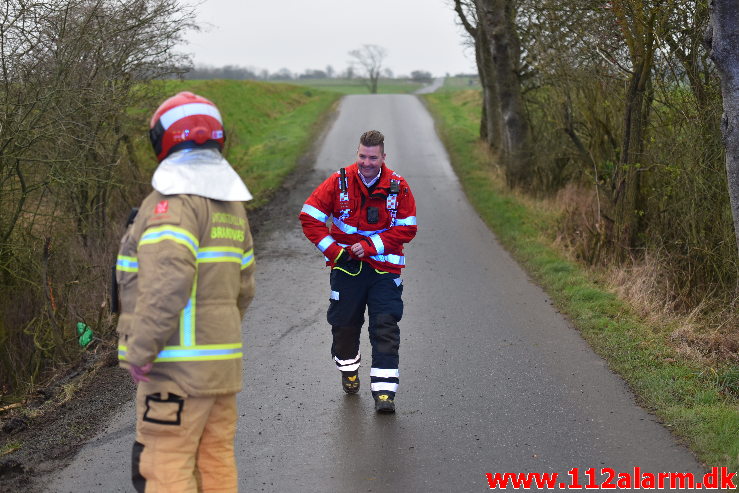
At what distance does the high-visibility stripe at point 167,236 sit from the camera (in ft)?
12.0

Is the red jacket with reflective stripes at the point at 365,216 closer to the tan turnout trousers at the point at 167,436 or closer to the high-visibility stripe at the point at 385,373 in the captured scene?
the high-visibility stripe at the point at 385,373


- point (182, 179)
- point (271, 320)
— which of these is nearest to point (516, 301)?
point (271, 320)

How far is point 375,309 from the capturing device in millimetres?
6281

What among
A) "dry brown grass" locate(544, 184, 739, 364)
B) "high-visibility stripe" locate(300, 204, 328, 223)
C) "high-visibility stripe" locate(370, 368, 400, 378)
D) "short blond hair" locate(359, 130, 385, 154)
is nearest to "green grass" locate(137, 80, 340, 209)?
"dry brown grass" locate(544, 184, 739, 364)

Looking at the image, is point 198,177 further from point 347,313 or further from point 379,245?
point 347,313

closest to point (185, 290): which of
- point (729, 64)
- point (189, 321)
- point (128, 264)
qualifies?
point (189, 321)

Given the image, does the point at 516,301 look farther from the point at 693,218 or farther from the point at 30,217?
the point at 30,217

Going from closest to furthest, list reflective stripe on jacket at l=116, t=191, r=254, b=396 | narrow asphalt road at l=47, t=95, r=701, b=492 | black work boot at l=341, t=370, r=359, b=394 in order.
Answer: reflective stripe on jacket at l=116, t=191, r=254, b=396, narrow asphalt road at l=47, t=95, r=701, b=492, black work boot at l=341, t=370, r=359, b=394

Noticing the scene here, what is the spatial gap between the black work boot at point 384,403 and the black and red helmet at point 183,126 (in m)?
2.79

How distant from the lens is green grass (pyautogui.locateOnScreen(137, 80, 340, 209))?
20.1 meters

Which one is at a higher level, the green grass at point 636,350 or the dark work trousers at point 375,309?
the dark work trousers at point 375,309

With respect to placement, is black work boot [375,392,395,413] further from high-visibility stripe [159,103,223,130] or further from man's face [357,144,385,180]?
high-visibility stripe [159,103,223,130]

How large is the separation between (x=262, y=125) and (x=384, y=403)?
30.5 meters

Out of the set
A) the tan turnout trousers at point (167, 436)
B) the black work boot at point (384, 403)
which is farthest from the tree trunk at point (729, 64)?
the tan turnout trousers at point (167, 436)
